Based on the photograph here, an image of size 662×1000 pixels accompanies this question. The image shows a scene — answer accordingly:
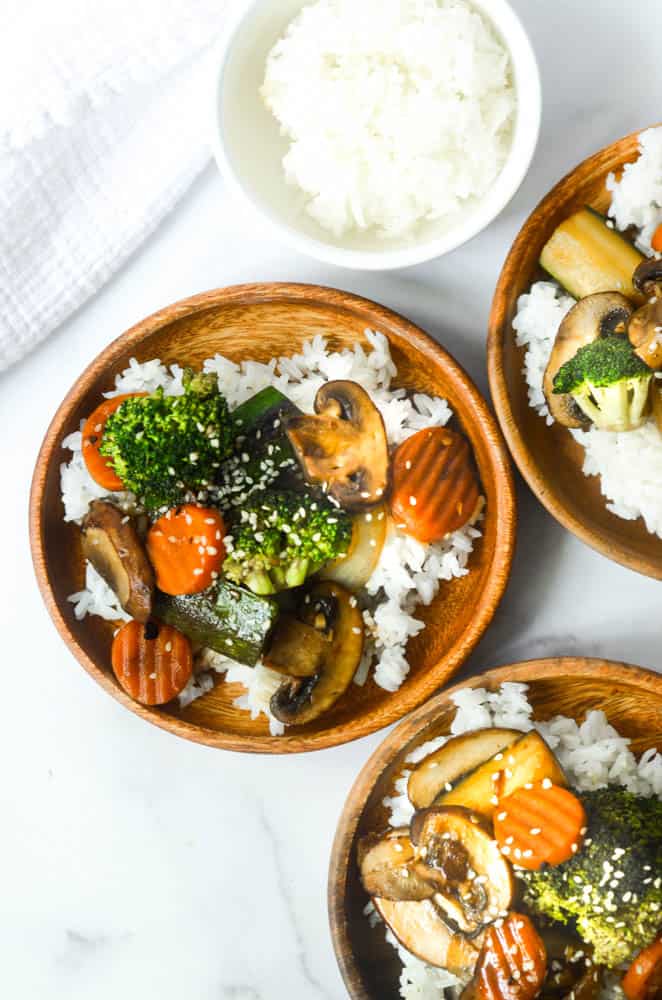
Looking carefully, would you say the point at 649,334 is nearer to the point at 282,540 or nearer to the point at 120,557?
the point at 282,540

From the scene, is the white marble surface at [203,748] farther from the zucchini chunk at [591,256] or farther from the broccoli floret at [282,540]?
the broccoli floret at [282,540]

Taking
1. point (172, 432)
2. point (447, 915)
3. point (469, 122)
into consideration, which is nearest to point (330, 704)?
point (447, 915)

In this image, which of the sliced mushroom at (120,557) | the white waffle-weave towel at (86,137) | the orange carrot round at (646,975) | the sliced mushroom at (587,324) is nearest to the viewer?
the orange carrot round at (646,975)

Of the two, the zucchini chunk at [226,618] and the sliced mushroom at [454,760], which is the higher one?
the zucchini chunk at [226,618]

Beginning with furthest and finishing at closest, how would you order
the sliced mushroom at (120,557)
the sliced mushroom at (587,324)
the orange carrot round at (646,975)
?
the sliced mushroom at (120,557), the sliced mushroom at (587,324), the orange carrot round at (646,975)

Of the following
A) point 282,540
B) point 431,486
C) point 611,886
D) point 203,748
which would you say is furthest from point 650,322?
point 203,748

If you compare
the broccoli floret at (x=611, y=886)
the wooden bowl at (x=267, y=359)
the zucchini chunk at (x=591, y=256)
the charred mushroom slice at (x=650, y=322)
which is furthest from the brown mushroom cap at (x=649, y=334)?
the broccoli floret at (x=611, y=886)

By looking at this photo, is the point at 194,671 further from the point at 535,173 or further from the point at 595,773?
the point at 535,173

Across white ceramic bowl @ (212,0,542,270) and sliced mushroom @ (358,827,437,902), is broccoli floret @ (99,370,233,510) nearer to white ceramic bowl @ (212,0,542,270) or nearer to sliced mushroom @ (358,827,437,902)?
white ceramic bowl @ (212,0,542,270)
